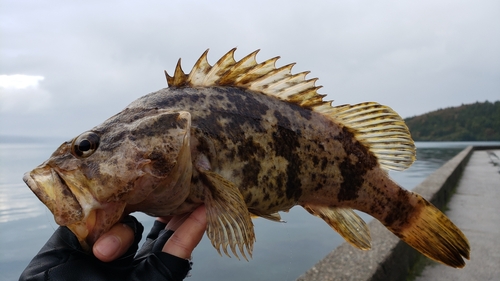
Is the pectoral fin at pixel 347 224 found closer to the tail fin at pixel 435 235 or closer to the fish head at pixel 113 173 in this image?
the tail fin at pixel 435 235

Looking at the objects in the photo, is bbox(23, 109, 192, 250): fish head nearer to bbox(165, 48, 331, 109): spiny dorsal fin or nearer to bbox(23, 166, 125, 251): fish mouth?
bbox(23, 166, 125, 251): fish mouth

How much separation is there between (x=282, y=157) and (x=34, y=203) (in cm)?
1224

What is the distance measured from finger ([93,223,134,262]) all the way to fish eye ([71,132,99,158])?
38 centimetres

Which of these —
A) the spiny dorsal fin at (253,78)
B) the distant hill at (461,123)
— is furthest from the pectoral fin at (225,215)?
the distant hill at (461,123)

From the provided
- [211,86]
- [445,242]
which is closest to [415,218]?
[445,242]

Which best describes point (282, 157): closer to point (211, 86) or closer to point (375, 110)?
point (211, 86)

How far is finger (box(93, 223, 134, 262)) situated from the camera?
1.55 metres

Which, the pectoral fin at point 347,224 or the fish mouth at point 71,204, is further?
the pectoral fin at point 347,224

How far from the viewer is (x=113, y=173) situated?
5.04 feet

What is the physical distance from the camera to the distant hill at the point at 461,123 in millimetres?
79500

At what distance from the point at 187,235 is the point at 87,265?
500 millimetres

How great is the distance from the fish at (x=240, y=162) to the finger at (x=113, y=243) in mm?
42

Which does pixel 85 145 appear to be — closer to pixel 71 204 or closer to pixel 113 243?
pixel 71 204

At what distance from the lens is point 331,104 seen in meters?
2.36
